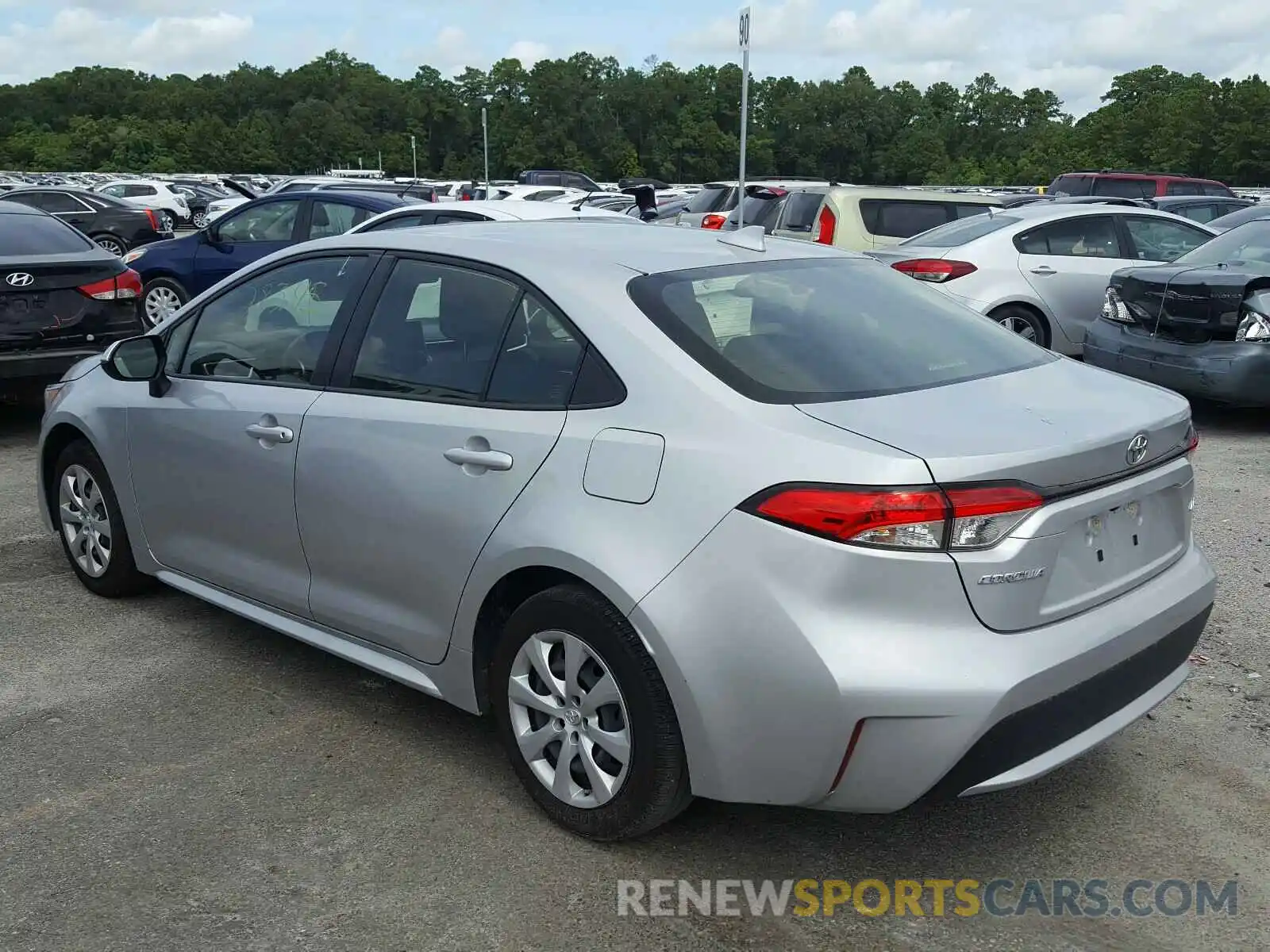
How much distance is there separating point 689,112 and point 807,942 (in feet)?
398

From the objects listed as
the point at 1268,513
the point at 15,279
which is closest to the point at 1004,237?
the point at 1268,513

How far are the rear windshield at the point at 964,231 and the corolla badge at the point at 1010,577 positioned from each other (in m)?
8.07

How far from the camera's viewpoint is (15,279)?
310 inches

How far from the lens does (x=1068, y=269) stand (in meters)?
10.4

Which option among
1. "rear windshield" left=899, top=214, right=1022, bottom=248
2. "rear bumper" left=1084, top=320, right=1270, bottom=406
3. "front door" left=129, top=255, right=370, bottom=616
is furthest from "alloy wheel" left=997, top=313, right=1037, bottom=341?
"front door" left=129, top=255, right=370, bottom=616

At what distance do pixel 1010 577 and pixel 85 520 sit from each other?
12.8 feet

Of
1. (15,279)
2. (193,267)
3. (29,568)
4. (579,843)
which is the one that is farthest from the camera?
(193,267)

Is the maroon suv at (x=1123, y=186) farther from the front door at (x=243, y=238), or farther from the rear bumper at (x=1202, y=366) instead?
the front door at (x=243, y=238)

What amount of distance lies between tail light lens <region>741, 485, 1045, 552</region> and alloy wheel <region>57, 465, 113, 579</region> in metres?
3.34

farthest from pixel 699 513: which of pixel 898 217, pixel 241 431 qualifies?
pixel 898 217

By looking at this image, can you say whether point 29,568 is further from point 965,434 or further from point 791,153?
point 791,153

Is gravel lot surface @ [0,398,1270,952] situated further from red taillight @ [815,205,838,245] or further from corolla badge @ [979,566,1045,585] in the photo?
red taillight @ [815,205,838,245]

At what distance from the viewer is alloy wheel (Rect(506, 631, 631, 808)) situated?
3.12m

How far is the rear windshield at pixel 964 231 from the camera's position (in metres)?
10.5
